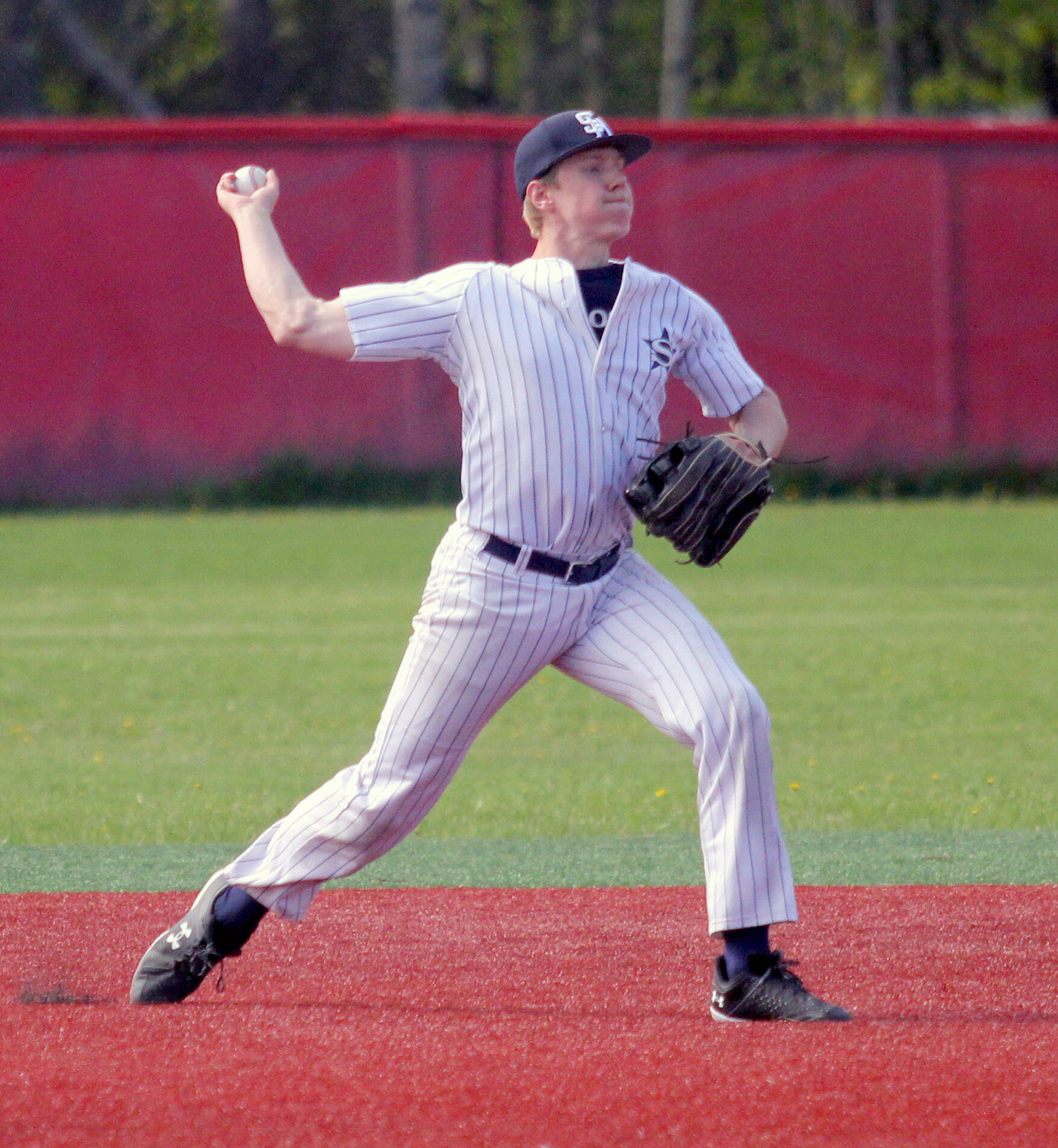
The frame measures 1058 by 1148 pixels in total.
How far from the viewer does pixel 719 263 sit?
57.5ft

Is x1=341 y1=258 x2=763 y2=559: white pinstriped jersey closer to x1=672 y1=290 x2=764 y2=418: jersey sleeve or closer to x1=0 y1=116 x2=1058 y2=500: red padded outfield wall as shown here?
x1=672 y1=290 x2=764 y2=418: jersey sleeve

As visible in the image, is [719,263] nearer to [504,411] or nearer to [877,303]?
[877,303]

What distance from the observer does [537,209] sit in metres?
3.94

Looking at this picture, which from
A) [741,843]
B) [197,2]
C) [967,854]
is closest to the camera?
[741,843]

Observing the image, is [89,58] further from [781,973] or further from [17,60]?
[781,973]

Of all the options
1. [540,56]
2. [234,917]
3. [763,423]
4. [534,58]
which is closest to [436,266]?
[763,423]

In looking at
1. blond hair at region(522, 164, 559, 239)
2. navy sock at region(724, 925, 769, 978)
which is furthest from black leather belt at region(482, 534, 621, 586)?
navy sock at region(724, 925, 769, 978)

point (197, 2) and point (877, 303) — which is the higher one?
point (197, 2)

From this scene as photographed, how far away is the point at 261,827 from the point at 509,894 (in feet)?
4.48

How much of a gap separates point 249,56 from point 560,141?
84.2 feet

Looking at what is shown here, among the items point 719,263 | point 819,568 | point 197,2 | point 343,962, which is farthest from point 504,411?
point 197,2

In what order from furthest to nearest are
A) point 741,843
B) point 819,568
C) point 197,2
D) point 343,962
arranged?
point 197,2 < point 819,568 < point 343,962 < point 741,843

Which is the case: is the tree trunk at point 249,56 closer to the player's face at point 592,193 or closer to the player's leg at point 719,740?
the player's face at point 592,193

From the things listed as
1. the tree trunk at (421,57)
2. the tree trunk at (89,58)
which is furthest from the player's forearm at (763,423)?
the tree trunk at (89,58)
